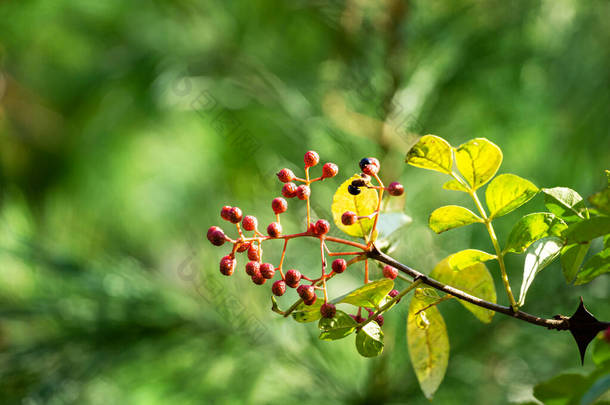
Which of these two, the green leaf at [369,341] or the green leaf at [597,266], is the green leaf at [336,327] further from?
the green leaf at [597,266]

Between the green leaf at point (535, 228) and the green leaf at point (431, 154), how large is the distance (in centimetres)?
5

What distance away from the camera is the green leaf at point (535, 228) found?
0.27m

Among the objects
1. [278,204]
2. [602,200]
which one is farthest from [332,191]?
[602,200]

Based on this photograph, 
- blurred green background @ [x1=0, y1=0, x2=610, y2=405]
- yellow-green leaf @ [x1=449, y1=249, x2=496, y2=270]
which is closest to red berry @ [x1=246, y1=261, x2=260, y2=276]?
yellow-green leaf @ [x1=449, y1=249, x2=496, y2=270]

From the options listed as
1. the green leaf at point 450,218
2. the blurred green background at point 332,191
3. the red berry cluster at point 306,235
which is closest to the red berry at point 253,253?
the red berry cluster at point 306,235

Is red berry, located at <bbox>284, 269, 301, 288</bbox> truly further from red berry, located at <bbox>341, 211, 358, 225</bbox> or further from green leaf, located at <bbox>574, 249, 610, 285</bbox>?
green leaf, located at <bbox>574, 249, 610, 285</bbox>

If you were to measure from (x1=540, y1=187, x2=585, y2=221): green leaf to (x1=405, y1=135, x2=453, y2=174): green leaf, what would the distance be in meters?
0.05

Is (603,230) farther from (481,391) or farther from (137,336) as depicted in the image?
(137,336)

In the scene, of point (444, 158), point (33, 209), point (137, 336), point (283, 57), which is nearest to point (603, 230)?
point (444, 158)

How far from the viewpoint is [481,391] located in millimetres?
782

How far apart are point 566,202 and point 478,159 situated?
0.15 ft

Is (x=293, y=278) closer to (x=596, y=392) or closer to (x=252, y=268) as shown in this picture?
(x=252, y=268)

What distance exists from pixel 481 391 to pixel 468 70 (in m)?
0.47

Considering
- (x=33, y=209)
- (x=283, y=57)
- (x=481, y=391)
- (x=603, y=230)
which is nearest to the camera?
(x=603, y=230)
